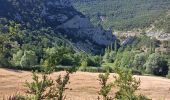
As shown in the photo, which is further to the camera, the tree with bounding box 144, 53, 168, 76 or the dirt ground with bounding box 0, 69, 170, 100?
the tree with bounding box 144, 53, 168, 76

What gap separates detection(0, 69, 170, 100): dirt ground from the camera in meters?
56.9

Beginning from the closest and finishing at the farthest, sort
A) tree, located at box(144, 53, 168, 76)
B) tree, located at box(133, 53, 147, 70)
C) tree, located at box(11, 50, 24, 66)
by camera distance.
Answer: tree, located at box(11, 50, 24, 66)
tree, located at box(144, 53, 168, 76)
tree, located at box(133, 53, 147, 70)

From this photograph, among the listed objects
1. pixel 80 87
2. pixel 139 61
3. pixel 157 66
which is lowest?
pixel 157 66

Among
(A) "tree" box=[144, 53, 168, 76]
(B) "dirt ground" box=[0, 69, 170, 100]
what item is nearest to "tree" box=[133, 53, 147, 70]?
(A) "tree" box=[144, 53, 168, 76]

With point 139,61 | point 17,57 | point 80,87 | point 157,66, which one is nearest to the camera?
point 80,87

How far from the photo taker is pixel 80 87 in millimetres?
65312

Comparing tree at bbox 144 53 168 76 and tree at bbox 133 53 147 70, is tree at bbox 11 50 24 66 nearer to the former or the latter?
tree at bbox 144 53 168 76

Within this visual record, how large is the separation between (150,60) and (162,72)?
687 cm

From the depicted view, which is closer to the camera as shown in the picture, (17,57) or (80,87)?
(80,87)

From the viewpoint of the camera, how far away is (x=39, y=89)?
30.3 metres

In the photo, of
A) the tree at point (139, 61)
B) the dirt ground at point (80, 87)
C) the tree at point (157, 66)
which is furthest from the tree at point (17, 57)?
the tree at point (139, 61)

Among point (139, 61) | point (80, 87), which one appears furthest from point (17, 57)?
point (80, 87)

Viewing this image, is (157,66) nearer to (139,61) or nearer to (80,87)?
(139,61)

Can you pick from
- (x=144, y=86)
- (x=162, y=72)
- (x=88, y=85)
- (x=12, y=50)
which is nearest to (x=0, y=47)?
(x=88, y=85)
